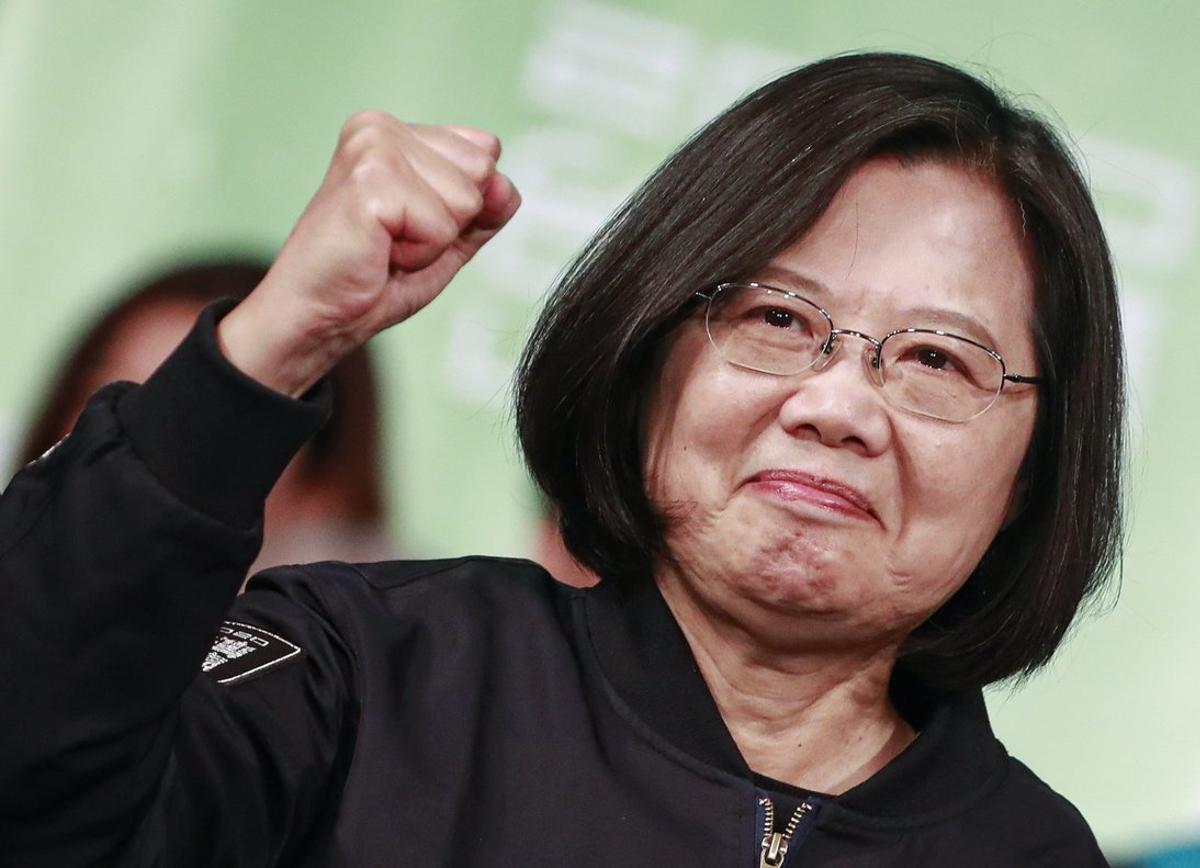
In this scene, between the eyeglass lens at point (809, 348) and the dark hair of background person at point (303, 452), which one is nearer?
the eyeglass lens at point (809, 348)

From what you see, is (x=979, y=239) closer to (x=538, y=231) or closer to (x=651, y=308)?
(x=651, y=308)

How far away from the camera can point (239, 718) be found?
141 centimetres

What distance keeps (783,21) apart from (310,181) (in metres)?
0.89

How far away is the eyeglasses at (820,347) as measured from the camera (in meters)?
1.73

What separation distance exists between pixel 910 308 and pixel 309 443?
1.60m

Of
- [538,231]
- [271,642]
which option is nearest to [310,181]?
[538,231]

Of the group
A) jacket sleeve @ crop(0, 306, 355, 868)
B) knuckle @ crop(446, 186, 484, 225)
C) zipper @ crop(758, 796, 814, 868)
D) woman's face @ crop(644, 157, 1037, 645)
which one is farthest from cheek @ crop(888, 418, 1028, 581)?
jacket sleeve @ crop(0, 306, 355, 868)

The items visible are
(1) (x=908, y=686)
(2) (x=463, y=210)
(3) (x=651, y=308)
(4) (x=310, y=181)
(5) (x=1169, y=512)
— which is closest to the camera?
(2) (x=463, y=210)

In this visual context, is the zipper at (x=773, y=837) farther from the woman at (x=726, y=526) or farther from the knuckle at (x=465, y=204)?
the knuckle at (x=465, y=204)

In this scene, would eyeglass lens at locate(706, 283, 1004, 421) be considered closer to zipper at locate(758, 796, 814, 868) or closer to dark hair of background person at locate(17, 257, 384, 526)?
zipper at locate(758, 796, 814, 868)

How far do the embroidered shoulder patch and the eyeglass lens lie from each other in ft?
1.68

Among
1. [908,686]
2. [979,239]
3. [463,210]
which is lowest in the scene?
[908,686]

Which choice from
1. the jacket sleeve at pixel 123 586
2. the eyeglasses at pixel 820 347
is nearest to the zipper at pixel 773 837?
the eyeglasses at pixel 820 347

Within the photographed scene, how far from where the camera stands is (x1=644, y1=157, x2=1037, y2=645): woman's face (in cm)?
168
